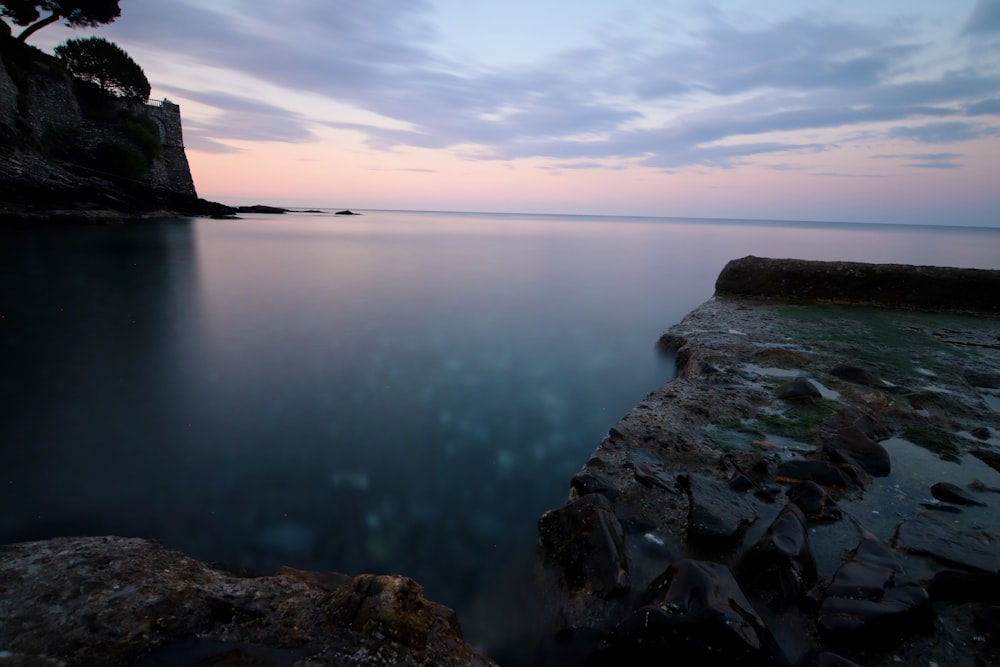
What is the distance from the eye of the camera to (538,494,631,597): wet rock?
8.84ft

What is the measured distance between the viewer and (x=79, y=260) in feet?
52.2

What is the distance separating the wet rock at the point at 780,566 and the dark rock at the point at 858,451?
4.48ft

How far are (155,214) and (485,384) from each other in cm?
4621

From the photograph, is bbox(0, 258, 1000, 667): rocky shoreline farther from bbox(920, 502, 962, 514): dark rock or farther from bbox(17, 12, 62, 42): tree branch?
bbox(17, 12, 62, 42): tree branch

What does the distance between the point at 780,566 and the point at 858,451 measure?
1886mm

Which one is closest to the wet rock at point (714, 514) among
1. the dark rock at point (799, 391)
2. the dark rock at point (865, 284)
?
the dark rock at point (799, 391)

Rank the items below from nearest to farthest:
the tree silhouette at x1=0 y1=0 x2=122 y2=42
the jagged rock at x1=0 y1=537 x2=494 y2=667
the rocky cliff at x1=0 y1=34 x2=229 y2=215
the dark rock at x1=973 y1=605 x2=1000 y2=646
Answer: the jagged rock at x1=0 y1=537 x2=494 y2=667 < the dark rock at x1=973 y1=605 x2=1000 y2=646 < the rocky cliff at x1=0 y1=34 x2=229 y2=215 < the tree silhouette at x1=0 y1=0 x2=122 y2=42

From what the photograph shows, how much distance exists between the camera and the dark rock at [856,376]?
5.40 metres

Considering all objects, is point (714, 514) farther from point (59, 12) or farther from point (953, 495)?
point (59, 12)

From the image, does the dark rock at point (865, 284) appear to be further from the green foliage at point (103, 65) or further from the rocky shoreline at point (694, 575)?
the green foliage at point (103, 65)

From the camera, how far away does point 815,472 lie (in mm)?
3504

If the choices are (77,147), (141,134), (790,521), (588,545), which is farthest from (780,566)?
(141,134)

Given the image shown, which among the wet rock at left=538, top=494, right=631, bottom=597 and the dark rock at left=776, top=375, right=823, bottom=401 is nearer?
the wet rock at left=538, top=494, right=631, bottom=597

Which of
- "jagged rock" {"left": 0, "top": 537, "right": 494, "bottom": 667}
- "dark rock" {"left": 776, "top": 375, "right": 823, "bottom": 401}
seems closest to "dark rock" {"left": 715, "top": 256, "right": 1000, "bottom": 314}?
"dark rock" {"left": 776, "top": 375, "right": 823, "bottom": 401}
